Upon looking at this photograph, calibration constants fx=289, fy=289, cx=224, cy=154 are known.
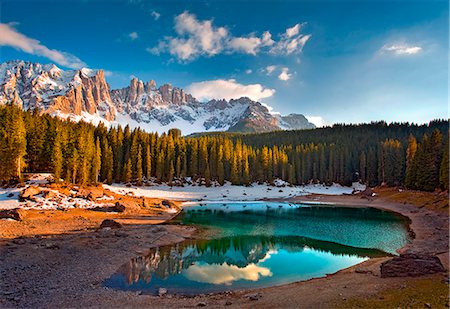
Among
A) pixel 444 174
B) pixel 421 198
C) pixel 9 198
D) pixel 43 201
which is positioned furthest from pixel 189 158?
pixel 444 174

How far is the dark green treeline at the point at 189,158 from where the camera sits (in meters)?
73.9

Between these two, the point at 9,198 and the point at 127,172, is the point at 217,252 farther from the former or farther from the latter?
the point at 127,172

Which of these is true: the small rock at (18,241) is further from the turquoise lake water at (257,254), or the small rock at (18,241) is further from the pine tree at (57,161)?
the pine tree at (57,161)

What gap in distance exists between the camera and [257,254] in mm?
35344

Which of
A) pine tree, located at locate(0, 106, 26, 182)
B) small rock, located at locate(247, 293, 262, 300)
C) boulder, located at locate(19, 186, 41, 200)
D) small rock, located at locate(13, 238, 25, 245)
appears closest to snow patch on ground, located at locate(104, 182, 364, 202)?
pine tree, located at locate(0, 106, 26, 182)

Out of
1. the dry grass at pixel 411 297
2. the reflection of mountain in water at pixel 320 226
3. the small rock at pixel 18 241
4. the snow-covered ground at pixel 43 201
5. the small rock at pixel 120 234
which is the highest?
the snow-covered ground at pixel 43 201

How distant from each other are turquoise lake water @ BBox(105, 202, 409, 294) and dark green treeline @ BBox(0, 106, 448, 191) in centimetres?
3771

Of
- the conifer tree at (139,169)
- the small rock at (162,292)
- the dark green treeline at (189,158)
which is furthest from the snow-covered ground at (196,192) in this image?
the small rock at (162,292)

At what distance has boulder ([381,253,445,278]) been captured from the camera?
70.4ft

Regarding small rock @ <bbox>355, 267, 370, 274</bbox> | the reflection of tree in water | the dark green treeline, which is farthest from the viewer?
the dark green treeline

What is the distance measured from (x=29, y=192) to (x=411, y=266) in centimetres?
6145

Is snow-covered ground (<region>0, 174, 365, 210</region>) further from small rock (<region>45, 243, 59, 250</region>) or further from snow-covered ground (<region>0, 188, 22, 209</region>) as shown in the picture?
small rock (<region>45, 243, 59, 250</region>)

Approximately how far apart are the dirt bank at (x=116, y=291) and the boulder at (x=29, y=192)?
57.9 feet

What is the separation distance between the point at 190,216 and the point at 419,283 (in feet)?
161
